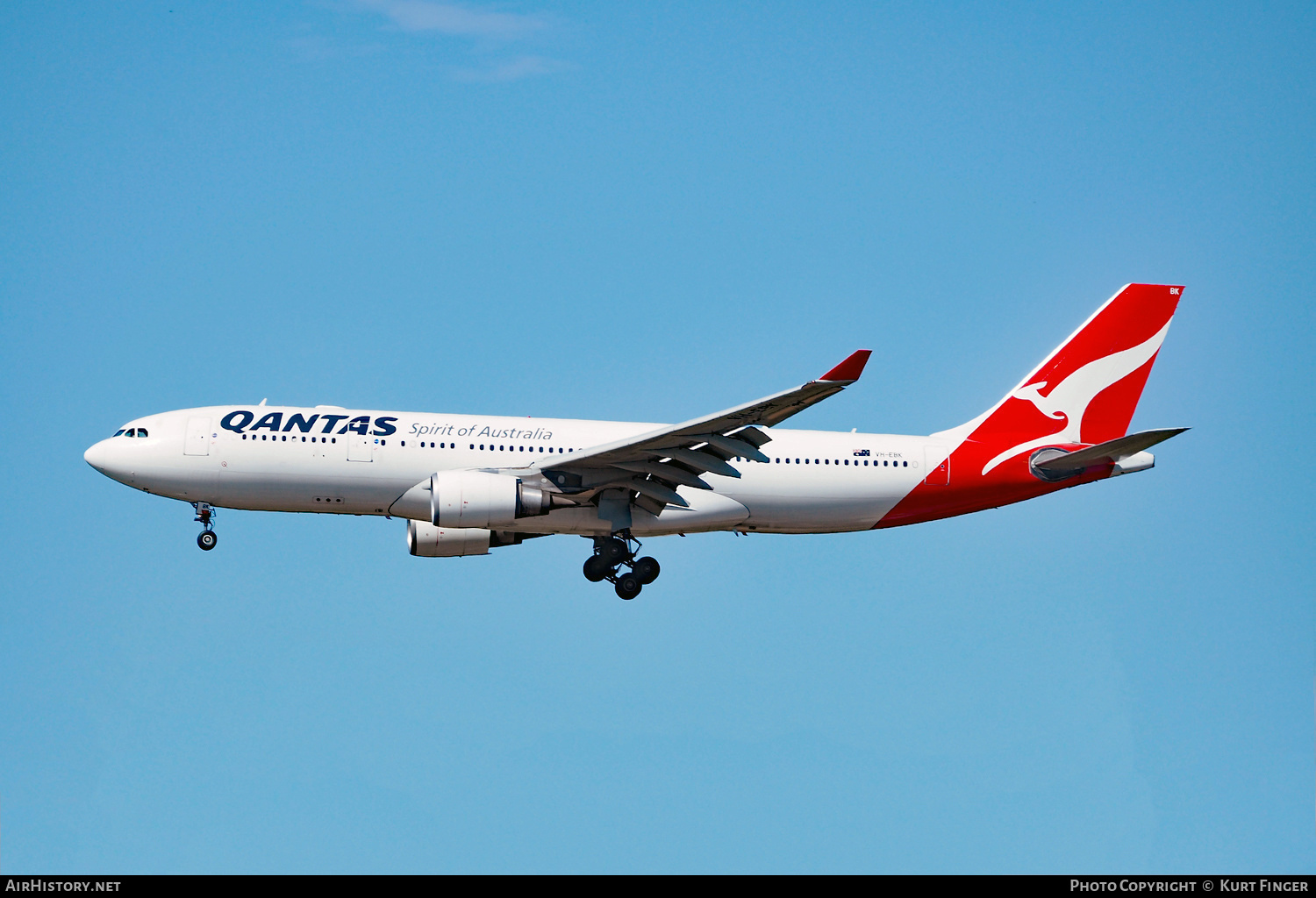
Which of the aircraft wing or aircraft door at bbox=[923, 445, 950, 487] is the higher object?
aircraft door at bbox=[923, 445, 950, 487]

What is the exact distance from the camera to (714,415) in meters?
33.8

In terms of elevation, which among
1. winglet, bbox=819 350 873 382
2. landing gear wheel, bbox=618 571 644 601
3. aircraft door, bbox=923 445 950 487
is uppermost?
aircraft door, bbox=923 445 950 487

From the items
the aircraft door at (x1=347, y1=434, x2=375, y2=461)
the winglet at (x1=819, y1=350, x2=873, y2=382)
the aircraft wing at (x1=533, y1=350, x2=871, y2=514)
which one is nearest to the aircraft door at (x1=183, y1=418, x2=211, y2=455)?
the aircraft door at (x1=347, y1=434, x2=375, y2=461)

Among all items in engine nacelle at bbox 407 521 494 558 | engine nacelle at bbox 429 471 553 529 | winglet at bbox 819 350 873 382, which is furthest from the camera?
engine nacelle at bbox 407 521 494 558

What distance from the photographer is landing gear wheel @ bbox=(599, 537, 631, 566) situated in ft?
127

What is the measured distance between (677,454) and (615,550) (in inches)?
153

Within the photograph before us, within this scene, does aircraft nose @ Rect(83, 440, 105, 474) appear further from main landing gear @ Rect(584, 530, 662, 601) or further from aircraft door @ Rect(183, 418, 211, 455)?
main landing gear @ Rect(584, 530, 662, 601)

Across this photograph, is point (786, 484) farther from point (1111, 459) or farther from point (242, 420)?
point (242, 420)

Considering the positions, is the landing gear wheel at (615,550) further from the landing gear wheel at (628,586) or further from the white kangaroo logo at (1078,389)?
the white kangaroo logo at (1078,389)

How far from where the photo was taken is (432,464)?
36812 millimetres

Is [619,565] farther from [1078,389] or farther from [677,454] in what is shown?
[1078,389]

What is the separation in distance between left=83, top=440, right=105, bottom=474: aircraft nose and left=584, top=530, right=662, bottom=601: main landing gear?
11.9 meters

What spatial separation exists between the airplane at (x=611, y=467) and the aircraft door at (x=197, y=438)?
1.8 inches
